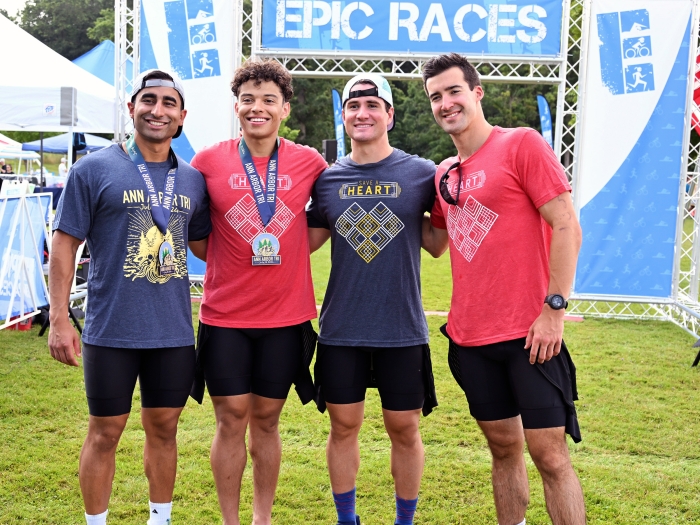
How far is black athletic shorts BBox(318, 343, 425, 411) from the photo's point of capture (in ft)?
11.3

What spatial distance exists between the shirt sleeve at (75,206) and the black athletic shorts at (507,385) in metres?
1.85

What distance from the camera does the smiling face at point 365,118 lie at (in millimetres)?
3445

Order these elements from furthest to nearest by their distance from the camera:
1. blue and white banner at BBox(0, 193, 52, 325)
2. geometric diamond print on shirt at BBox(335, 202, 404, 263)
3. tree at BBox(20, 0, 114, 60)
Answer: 1. tree at BBox(20, 0, 114, 60)
2. blue and white banner at BBox(0, 193, 52, 325)
3. geometric diamond print on shirt at BBox(335, 202, 404, 263)

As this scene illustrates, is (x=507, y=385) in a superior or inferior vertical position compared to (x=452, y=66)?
inferior

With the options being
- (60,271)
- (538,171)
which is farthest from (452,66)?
(60,271)

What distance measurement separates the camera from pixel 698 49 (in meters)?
8.72

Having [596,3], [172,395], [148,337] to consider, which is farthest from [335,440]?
[596,3]

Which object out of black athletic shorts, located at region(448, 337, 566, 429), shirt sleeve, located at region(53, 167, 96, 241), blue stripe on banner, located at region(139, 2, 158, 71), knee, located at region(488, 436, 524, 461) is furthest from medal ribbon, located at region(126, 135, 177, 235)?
blue stripe on banner, located at region(139, 2, 158, 71)

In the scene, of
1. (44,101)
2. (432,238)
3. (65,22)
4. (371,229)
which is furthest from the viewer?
(65,22)

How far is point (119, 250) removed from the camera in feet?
10.3

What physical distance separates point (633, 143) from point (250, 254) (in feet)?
22.0

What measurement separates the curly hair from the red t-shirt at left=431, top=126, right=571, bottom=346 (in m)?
1.16

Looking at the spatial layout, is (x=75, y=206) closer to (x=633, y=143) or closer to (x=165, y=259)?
(x=165, y=259)

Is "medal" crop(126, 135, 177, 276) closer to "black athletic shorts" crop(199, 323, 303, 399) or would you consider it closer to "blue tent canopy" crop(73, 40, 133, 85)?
"black athletic shorts" crop(199, 323, 303, 399)
